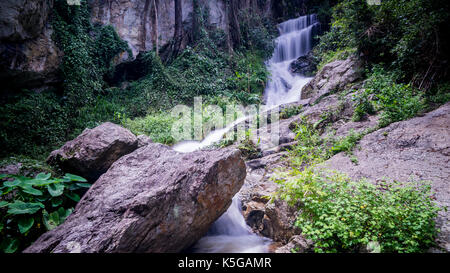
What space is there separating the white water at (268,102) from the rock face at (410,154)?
219cm

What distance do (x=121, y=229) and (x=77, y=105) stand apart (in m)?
8.98

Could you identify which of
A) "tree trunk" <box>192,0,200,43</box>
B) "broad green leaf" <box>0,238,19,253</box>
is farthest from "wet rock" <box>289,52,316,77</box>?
"broad green leaf" <box>0,238,19,253</box>

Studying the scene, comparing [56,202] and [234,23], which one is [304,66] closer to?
[234,23]

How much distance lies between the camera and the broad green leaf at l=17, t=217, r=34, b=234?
2.50m

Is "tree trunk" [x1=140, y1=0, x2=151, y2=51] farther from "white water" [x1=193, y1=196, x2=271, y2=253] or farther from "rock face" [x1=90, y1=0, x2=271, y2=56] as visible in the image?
"white water" [x1=193, y1=196, x2=271, y2=253]

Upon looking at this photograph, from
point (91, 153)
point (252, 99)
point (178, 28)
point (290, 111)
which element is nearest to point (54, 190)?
point (91, 153)

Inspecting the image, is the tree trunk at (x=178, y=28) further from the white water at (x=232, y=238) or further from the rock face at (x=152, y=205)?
the white water at (x=232, y=238)

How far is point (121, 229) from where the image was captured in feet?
7.88

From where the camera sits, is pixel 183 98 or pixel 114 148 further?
pixel 183 98

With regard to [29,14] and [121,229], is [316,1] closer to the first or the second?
[29,14]

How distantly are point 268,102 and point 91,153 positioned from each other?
404 inches

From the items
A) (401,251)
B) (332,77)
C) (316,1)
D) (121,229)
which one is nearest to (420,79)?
(332,77)

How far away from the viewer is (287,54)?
15445mm

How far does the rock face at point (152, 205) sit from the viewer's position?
2.39 m
